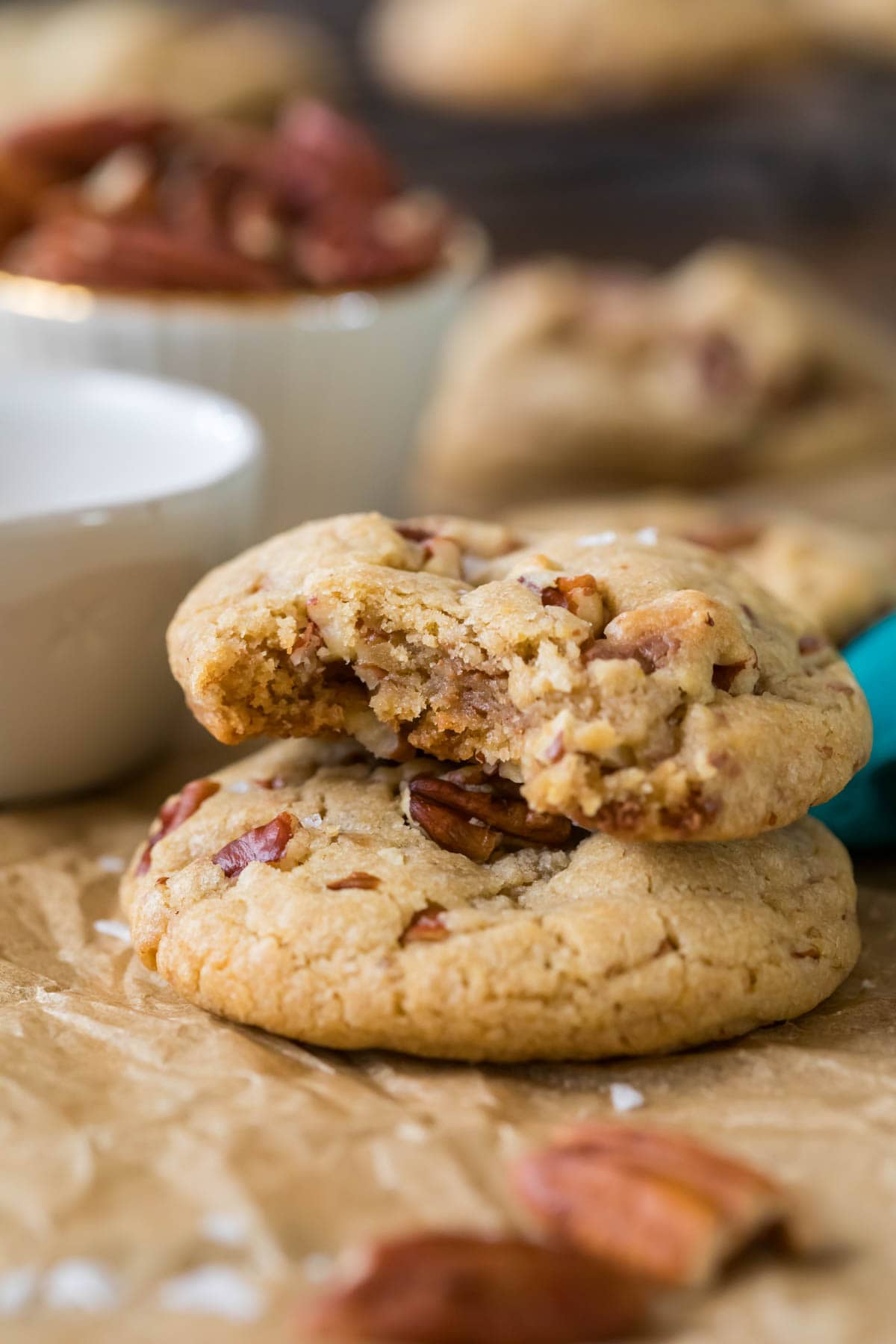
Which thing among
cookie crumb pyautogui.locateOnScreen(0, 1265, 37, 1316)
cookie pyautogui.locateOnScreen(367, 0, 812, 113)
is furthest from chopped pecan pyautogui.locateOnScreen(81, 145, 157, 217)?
cookie pyautogui.locateOnScreen(367, 0, 812, 113)

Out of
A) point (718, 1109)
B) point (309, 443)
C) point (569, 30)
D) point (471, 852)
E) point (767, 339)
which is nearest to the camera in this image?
point (718, 1109)

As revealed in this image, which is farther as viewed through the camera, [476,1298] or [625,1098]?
[625,1098]

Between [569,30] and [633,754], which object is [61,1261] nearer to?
[633,754]

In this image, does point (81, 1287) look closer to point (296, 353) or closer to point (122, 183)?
point (296, 353)

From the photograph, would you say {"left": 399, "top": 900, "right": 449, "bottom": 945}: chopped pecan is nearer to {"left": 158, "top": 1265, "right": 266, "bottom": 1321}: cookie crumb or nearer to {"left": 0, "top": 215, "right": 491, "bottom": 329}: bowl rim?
{"left": 158, "top": 1265, "right": 266, "bottom": 1321}: cookie crumb

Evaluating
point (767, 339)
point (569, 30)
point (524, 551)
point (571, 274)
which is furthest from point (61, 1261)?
point (569, 30)

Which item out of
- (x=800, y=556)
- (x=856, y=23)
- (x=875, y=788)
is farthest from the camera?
(x=856, y=23)

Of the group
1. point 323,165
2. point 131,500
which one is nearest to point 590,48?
point 323,165
